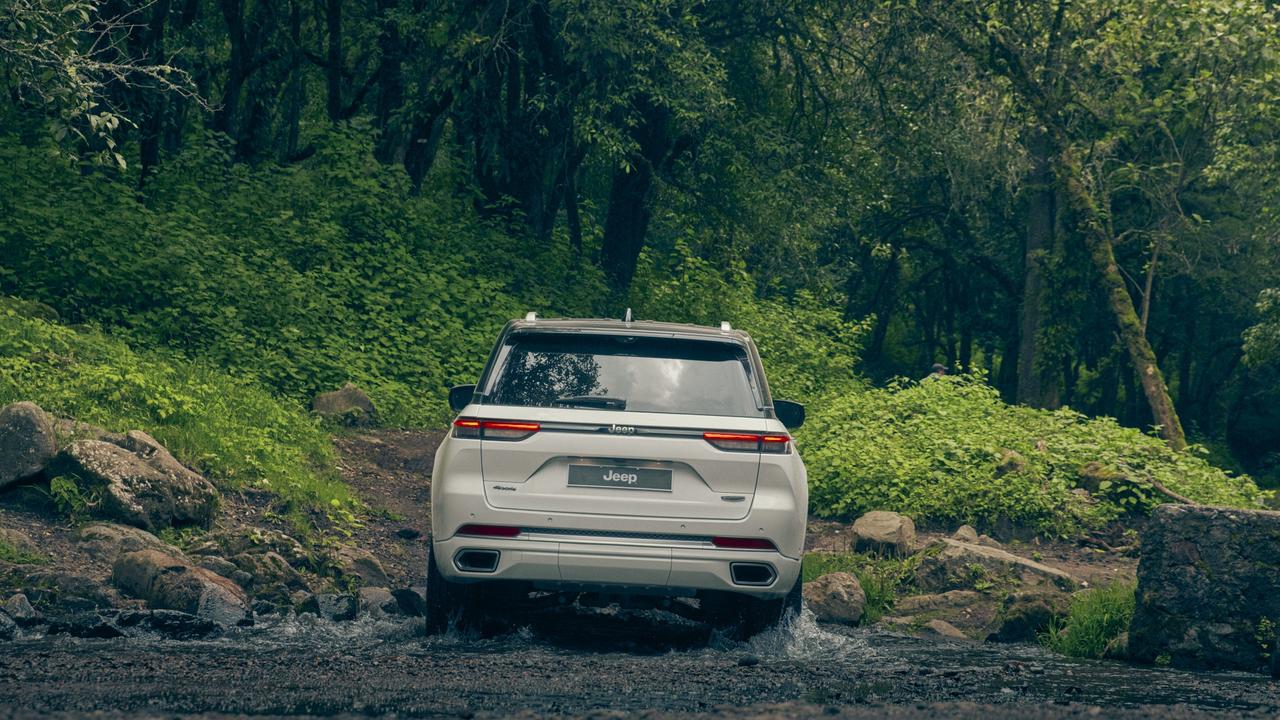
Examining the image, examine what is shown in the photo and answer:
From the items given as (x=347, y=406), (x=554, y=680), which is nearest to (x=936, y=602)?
(x=554, y=680)

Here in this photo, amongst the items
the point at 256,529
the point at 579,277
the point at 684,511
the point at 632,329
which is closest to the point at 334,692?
the point at 684,511

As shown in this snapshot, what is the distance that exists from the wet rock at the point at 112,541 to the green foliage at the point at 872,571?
490cm

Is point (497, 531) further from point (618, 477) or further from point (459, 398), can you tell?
point (459, 398)

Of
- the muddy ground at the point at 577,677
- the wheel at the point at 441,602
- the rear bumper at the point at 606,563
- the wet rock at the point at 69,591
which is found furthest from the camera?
the wet rock at the point at 69,591

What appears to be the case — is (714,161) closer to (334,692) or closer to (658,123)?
(658,123)

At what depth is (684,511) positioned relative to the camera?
23.0 ft

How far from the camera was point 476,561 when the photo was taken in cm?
702

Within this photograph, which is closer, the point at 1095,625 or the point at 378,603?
the point at 1095,625

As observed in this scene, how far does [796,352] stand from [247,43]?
11.8 metres

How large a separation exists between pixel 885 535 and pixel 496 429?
6.07 meters

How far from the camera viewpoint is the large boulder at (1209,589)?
8.00 m

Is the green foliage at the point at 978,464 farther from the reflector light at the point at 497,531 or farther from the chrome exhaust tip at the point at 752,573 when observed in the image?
the reflector light at the point at 497,531

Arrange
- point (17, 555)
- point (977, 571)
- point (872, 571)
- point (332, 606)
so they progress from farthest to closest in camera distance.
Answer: point (872, 571) < point (977, 571) < point (17, 555) < point (332, 606)

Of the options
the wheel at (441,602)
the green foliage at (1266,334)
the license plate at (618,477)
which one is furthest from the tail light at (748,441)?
the green foliage at (1266,334)
